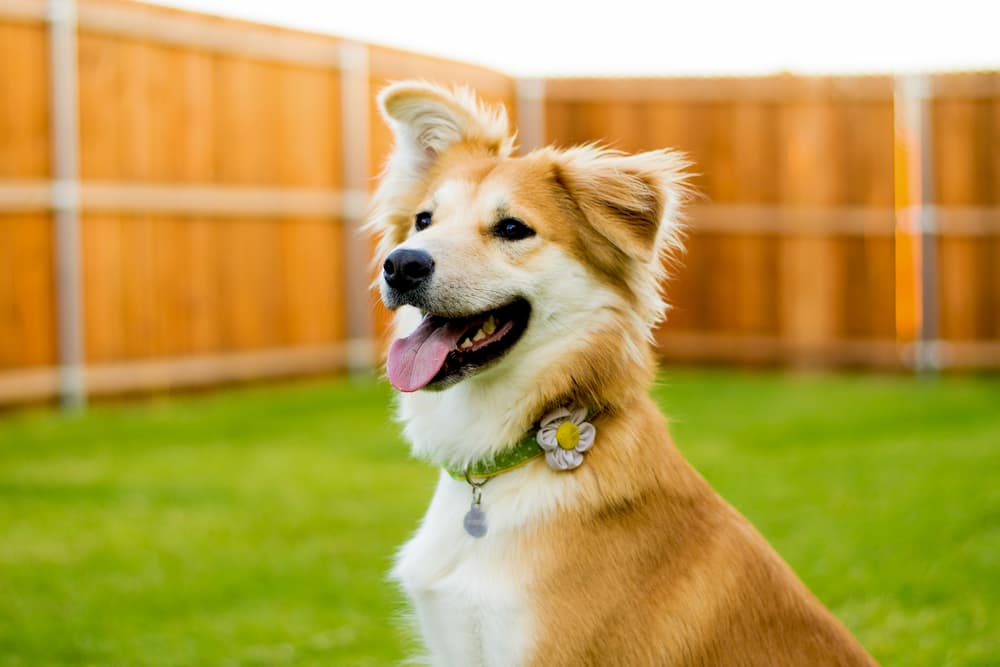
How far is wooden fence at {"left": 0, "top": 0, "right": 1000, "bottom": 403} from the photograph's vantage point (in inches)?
355

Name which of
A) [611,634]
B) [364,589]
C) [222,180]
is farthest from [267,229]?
[611,634]

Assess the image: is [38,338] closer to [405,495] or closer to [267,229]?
[267,229]

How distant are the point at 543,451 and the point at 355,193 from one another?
8583 mm

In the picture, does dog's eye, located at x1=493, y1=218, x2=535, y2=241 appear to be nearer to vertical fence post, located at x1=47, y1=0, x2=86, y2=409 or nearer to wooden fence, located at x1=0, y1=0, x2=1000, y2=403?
wooden fence, located at x1=0, y1=0, x2=1000, y2=403

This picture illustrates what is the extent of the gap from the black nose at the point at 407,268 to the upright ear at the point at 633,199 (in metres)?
0.46

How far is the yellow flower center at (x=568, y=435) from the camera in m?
3.00

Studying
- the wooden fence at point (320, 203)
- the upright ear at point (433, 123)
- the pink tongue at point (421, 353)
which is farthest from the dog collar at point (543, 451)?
the wooden fence at point (320, 203)

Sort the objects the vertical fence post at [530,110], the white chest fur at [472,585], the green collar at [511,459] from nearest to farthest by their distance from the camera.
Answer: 1. the white chest fur at [472,585]
2. the green collar at [511,459]
3. the vertical fence post at [530,110]

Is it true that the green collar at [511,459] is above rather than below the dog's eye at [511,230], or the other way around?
below

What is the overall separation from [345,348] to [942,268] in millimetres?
6090

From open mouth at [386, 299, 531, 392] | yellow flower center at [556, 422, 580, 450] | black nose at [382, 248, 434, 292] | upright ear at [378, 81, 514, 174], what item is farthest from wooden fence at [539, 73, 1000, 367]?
yellow flower center at [556, 422, 580, 450]

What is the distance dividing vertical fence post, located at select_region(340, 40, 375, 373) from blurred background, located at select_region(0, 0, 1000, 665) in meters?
0.03

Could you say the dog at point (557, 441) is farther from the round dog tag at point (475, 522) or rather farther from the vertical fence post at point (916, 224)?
the vertical fence post at point (916, 224)

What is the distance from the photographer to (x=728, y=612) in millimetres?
2848
